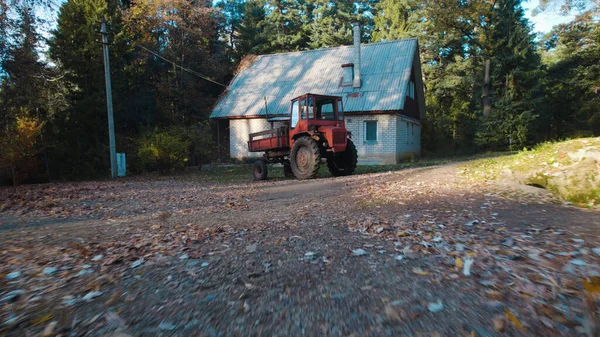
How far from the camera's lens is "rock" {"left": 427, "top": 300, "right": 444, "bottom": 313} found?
2.20 meters

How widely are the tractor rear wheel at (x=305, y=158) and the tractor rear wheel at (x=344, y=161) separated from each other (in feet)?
3.99

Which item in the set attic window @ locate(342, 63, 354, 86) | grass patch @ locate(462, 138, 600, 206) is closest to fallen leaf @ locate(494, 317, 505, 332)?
grass patch @ locate(462, 138, 600, 206)

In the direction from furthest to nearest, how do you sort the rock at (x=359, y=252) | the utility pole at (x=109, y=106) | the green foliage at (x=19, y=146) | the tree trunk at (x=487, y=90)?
the tree trunk at (x=487, y=90) → the utility pole at (x=109, y=106) → the green foliage at (x=19, y=146) → the rock at (x=359, y=252)

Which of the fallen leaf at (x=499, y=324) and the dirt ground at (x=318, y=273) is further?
→ the dirt ground at (x=318, y=273)

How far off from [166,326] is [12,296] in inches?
57.9

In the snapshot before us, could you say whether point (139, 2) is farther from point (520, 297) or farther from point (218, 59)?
point (520, 297)

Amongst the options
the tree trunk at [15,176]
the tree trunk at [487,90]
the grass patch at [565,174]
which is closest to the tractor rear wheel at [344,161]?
the grass patch at [565,174]

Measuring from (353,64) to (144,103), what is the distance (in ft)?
51.6

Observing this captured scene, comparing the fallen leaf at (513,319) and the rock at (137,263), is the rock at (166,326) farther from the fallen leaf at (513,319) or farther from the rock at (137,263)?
the fallen leaf at (513,319)

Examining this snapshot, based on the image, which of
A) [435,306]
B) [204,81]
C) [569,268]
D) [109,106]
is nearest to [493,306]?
[435,306]

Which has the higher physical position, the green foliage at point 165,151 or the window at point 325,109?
the window at point 325,109

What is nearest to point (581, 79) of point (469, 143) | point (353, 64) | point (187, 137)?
point (469, 143)

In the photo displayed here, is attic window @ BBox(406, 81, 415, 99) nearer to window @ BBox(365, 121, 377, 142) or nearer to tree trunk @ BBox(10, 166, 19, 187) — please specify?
window @ BBox(365, 121, 377, 142)

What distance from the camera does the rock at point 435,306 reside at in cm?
220
